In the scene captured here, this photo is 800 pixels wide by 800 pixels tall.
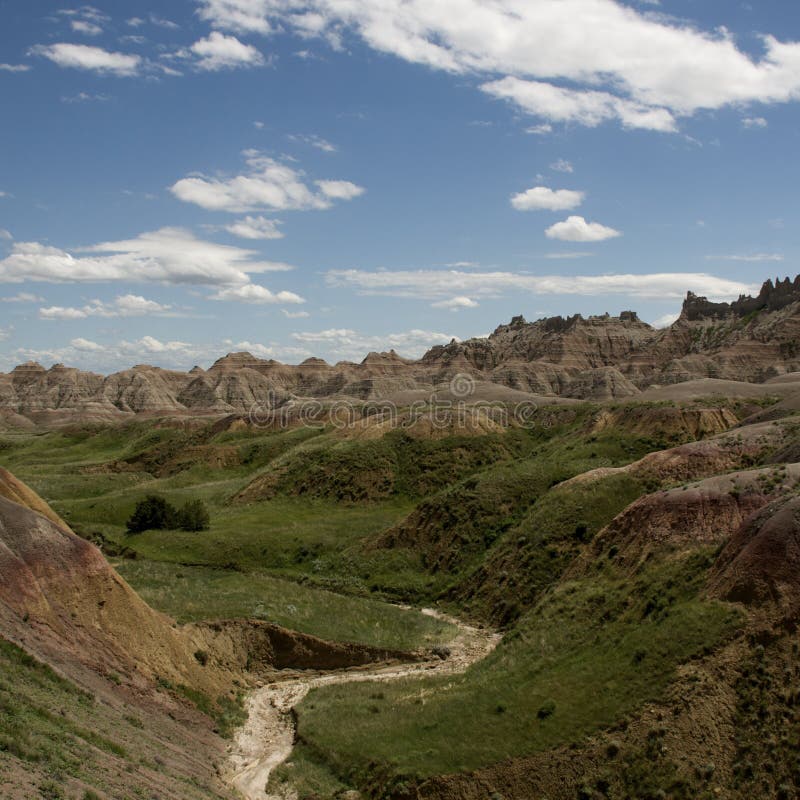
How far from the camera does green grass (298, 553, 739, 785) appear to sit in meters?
19.8

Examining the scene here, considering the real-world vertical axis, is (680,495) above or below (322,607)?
above

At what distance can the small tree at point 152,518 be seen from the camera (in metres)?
51.8

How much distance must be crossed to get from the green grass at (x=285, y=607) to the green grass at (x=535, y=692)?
4952mm

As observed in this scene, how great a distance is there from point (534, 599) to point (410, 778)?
17530 millimetres

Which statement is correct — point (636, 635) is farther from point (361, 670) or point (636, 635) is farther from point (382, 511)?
point (382, 511)

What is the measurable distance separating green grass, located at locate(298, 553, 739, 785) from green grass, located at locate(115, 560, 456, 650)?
495 cm

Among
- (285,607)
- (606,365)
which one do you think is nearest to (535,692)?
(285,607)

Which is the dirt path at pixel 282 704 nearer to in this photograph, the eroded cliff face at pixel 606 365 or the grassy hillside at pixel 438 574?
the grassy hillside at pixel 438 574

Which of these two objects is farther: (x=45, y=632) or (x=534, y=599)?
(x=534, y=599)

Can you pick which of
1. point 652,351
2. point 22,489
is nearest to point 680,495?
point 22,489

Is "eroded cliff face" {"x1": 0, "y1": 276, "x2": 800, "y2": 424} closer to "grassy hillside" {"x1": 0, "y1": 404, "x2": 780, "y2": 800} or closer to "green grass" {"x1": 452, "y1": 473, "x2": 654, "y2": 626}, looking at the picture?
"grassy hillside" {"x1": 0, "y1": 404, "x2": 780, "y2": 800}

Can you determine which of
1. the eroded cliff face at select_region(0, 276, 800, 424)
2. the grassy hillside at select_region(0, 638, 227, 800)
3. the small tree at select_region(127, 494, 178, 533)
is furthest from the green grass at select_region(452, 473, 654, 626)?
the eroded cliff face at select_region(0, 276, 800, 424)

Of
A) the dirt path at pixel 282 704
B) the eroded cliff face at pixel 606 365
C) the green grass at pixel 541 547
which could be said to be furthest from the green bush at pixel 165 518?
the eroded cliff face at pixel 606 365

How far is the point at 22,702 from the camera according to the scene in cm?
1605
